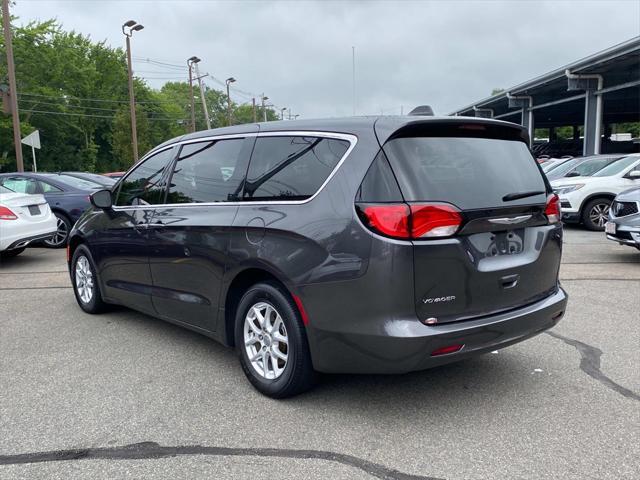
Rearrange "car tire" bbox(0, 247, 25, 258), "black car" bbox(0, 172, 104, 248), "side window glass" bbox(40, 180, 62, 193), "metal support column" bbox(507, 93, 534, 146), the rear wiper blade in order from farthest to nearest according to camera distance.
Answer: "metal support column" bbox(507, 93, 534, 146), "side window glass" bbox(40, 180, 62, 193), "black car" bbox(0, 172, 104, 248), "car tire" bbox(0, 247, 25, 258), the rear wiper blade

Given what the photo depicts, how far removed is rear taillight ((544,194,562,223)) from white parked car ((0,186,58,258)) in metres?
7.89

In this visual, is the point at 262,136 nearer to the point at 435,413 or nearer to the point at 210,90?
the point at 435,413

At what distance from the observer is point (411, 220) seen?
9.75 ft

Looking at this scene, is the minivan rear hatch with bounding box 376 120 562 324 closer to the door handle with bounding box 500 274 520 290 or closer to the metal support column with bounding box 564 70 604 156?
the door handle with bounding box 500 274 520 290

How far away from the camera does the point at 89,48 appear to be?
56.9m

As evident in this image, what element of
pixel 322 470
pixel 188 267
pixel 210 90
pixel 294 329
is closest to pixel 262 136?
pixel 188 267

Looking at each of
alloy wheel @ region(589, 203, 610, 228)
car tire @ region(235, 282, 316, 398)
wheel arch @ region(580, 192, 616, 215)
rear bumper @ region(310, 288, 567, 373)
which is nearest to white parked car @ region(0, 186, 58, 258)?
car tire @ region(235, 282, 316, 398)

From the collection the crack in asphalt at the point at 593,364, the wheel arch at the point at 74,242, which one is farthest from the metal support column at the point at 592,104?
the wheel arch at the point at 74,242

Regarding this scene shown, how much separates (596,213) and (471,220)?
411 inches

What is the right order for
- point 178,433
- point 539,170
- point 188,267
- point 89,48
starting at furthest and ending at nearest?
point 89,48
point 188,267
point 539,170
point 178,433

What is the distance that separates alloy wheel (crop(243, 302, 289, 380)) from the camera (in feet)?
11.6

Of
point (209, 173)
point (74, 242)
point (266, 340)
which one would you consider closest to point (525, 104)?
point (74, 242)

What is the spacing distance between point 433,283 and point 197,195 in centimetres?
203

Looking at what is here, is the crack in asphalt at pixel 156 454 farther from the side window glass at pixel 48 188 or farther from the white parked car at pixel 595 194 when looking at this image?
A: the white parked car at pixel 595 194
